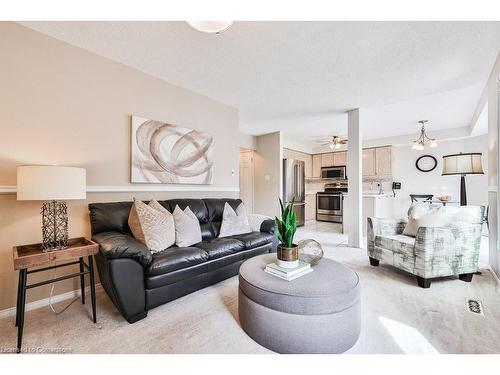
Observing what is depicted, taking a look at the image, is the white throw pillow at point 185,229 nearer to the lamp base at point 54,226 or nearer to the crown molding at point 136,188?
the crown molding at point 136,188

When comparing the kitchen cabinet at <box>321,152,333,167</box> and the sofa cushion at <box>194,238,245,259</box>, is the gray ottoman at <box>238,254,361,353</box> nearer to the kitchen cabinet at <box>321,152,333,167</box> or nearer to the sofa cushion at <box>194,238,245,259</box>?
the sofa cushion at <box>194,238,245,259</box>

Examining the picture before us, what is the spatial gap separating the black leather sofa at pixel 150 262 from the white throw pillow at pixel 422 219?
5.68 ft

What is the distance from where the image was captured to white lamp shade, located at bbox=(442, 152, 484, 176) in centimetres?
319

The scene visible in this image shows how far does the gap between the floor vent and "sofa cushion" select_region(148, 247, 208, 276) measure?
2247 millimetres

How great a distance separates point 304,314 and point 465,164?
3.59m

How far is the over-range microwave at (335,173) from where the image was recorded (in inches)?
260

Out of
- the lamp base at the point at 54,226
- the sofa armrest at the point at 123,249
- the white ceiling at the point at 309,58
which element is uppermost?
the white ceiling at the point at 309,58

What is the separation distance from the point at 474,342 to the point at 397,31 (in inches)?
93.2

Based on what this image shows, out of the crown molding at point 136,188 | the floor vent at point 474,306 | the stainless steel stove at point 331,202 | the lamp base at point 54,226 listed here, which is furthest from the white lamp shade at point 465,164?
the lamp base at point 54,226

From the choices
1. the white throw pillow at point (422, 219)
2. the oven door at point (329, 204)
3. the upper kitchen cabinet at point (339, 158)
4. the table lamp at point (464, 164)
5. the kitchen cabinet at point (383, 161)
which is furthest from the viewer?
the upper kitchen cabinet at point (339, 158)

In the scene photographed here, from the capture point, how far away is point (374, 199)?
447 centimetres

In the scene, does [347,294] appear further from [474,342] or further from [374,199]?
[374,199]
